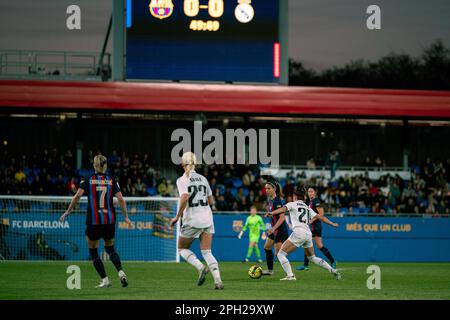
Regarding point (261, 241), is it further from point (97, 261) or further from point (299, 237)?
point (97, 261)

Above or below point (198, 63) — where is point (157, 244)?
below

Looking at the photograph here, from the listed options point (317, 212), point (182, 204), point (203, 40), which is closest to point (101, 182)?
point (182, 204)

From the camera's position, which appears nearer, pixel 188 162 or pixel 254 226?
pixel 188 162

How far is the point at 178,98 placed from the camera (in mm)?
28156

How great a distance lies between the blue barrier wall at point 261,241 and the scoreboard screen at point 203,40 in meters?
4.68

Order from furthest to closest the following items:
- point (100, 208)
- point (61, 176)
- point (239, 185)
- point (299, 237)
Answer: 1. point (239, 185)
2. point (61, 176)
3. point (299, 237)
4. point (100, 208)

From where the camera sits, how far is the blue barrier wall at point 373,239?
84.5 feet

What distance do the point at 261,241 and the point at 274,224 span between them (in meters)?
9.49
